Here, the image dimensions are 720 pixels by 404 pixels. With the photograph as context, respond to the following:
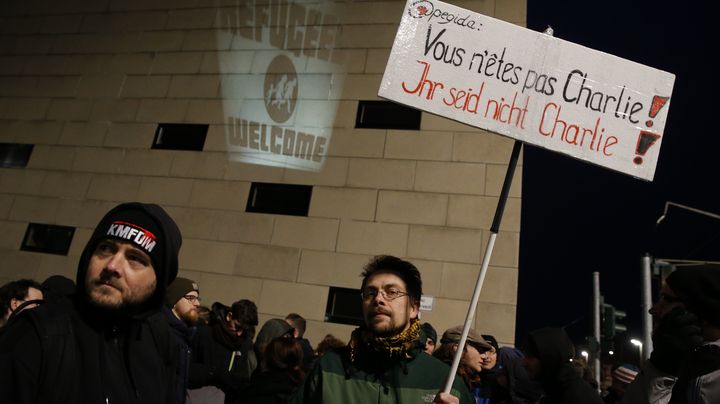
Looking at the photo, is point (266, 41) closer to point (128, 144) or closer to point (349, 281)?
point (128, 144)

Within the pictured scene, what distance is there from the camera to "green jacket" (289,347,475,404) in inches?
90.8

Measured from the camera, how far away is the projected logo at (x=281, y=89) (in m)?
9.84

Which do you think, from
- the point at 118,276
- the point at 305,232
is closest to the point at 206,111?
the point at 305,232

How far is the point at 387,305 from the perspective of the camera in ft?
8.21

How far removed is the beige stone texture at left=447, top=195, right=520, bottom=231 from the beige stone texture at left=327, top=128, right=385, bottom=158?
184 centimetres

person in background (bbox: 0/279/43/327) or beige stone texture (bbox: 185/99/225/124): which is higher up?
beige stone texture (bbox: 185/99/225/124)

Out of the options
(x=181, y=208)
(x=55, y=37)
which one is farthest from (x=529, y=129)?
(x=55, y=37)

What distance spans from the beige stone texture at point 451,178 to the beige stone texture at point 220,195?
11.8 feet

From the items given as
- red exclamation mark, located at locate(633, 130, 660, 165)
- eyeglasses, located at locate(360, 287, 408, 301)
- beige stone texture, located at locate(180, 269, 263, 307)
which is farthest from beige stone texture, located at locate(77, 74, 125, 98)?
red exclamation mark, located at locate(633, 130, 660, 165)

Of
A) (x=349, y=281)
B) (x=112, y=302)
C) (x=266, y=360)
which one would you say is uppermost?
(x=349, y=281)

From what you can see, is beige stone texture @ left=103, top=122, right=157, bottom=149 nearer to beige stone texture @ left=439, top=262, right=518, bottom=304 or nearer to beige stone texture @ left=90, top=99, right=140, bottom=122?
beige stone texture @ left=90, top=99, right=140, bottom=122

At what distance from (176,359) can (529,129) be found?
2.25 m

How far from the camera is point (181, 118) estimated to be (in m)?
10.3

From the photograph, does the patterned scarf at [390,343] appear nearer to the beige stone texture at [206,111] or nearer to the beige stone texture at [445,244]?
the beige stone texture at [445,244]
